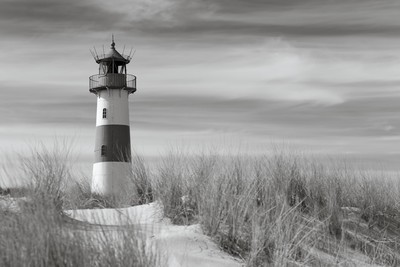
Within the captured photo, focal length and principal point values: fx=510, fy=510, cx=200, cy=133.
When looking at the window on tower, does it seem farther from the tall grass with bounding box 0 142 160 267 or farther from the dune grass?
the tall grass with bounding box 0 142 160 267

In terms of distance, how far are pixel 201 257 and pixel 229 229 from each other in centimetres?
60

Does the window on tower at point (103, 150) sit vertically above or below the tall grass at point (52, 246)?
above

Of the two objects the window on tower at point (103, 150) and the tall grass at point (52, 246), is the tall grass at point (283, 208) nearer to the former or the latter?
the tall grass at point (52, 246)

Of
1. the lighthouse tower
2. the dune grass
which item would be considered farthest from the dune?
the lighthouse tower

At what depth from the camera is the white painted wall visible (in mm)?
17141

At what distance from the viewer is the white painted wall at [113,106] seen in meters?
17.1

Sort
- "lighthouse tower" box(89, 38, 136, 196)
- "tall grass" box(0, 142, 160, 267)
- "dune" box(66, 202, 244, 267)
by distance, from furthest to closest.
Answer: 1. "lighthouse tower" box(89, 38, 136, 196)
2. "dune" box(66, 202, 244, 267)
3. "tall grass" box(0, 142, 160, 267)

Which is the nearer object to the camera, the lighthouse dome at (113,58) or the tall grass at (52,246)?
the tall grass at (52,246)

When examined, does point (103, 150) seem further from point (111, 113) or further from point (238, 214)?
point (238, 214)

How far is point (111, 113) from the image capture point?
56.4ft

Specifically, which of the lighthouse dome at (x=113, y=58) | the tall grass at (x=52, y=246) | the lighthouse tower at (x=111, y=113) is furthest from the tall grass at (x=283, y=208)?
the lighthouse dome at (x=113, y=58)

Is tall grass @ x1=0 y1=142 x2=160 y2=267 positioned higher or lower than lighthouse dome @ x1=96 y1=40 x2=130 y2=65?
lower

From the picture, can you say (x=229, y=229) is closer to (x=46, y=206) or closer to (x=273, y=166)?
(x=46, y=206)

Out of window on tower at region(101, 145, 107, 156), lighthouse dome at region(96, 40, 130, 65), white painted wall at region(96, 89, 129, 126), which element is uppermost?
lighthouse dome at region(96, 40, 130, 65)
